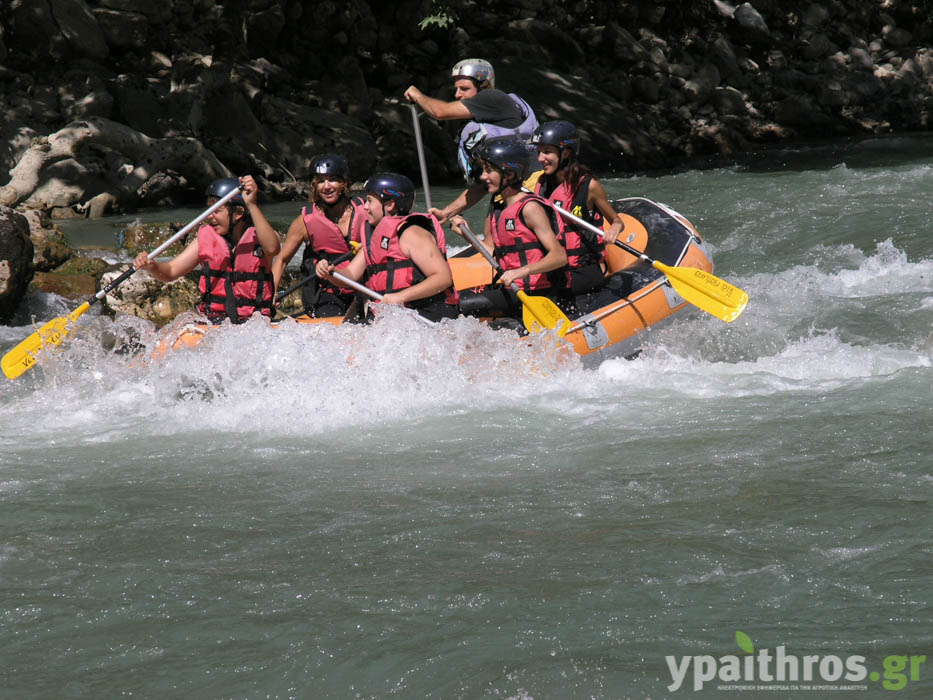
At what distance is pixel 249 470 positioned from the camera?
5.18 meters

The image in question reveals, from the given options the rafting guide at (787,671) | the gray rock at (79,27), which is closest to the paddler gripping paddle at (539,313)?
the rafting guide at (787,671)

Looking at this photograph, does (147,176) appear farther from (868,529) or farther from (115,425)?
(868,529)

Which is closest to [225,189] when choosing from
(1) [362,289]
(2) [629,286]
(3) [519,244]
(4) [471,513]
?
(1) [362,289]

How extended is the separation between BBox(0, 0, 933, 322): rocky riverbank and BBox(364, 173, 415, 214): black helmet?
4.88 m

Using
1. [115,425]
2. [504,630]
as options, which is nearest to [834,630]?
[504,630]

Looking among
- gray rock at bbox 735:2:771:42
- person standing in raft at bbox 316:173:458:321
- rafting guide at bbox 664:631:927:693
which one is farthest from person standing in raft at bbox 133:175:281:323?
gray rock at bbox 735:2:771:42

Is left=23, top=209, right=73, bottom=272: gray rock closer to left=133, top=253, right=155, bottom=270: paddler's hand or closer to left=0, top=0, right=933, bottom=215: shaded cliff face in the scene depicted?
left=0, top=0, right=933, bottom=215: shaded cliff face

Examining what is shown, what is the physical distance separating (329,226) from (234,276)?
0.64m

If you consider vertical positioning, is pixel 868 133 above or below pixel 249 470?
above

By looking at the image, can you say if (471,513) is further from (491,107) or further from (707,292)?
(491,107)

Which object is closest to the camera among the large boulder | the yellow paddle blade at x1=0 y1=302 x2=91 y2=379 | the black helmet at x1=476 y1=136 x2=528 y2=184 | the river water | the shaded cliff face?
the river water

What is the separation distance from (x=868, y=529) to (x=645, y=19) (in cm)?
1758

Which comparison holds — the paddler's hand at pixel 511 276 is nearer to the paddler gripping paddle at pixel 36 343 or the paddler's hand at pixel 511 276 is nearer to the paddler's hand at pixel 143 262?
the paddler gripping paddle at pixel 36 343

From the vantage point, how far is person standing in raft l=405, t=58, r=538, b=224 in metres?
7.26
